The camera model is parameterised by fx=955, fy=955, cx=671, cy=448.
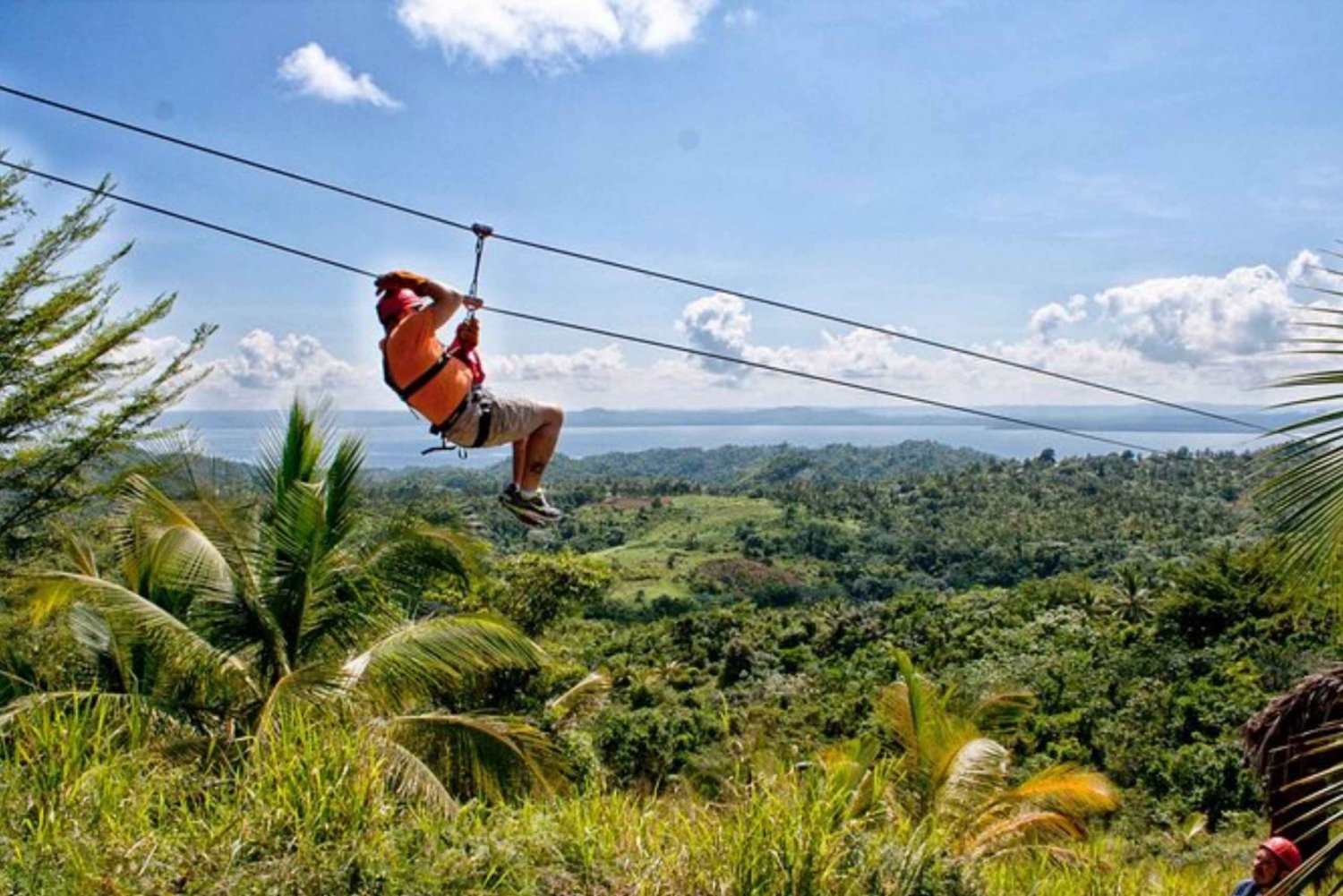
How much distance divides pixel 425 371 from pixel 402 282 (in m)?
0.47

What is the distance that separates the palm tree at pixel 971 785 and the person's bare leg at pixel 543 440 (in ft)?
19.5

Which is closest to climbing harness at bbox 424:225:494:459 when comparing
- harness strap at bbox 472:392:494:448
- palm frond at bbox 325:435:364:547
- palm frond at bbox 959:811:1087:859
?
harness strap at bbox 472:392:494:448

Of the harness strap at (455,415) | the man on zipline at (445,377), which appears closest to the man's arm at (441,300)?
the man on zipline at (445,377)

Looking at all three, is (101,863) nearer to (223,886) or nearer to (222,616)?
(223,886)

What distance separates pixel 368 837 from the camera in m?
4.94

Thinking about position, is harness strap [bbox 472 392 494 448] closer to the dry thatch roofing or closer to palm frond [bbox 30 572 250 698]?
palm frond [bbox 30 572 250 698]

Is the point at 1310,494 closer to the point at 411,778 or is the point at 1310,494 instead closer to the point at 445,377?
the point at 445,377

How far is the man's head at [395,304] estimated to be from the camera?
16.1ft

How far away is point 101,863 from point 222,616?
3.73 m

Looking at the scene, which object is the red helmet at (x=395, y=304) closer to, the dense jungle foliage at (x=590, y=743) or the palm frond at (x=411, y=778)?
the dense jungle foliage at (x=590, y=743)

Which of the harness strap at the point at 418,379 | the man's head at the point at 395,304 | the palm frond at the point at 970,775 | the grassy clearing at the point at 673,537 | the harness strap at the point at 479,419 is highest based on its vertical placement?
the man's head at the point at 395,304

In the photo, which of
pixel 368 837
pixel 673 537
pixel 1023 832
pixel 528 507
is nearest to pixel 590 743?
pixel 1023 832

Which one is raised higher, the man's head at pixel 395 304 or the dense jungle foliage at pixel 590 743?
the man's head at pixel 395 304

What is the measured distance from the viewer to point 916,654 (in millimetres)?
48656
